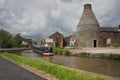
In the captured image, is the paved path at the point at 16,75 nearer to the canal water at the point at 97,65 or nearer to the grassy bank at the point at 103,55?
the canal water at the point at 97,65

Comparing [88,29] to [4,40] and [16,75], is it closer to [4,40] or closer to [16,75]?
[16,75]

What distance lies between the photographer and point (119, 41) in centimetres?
8244

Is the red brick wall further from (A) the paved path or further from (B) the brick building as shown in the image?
(A) the paved path

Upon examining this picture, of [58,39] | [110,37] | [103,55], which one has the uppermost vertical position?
[58,39]

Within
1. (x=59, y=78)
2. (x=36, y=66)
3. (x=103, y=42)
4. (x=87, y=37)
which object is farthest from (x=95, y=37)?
(x=59, y=78)

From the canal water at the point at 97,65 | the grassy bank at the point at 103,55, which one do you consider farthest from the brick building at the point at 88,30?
the canal water at the point at 97,65

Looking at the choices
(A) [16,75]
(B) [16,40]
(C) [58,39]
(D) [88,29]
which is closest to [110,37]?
(D) [88,29]

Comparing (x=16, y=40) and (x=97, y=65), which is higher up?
(x=16, y=40)

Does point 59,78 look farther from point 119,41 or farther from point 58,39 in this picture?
point 58,39

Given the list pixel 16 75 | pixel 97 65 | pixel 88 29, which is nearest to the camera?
pixel 16 75

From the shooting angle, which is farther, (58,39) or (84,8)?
(58,39)

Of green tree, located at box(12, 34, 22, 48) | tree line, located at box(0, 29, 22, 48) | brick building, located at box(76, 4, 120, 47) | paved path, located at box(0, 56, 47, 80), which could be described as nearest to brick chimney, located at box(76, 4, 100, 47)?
brick building, located at box(76, 4, 120, 47)

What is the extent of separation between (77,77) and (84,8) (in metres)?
59.7

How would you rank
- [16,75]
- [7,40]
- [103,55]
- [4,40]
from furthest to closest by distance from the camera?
[7,40], [4,40], [103,55], [16,75]
